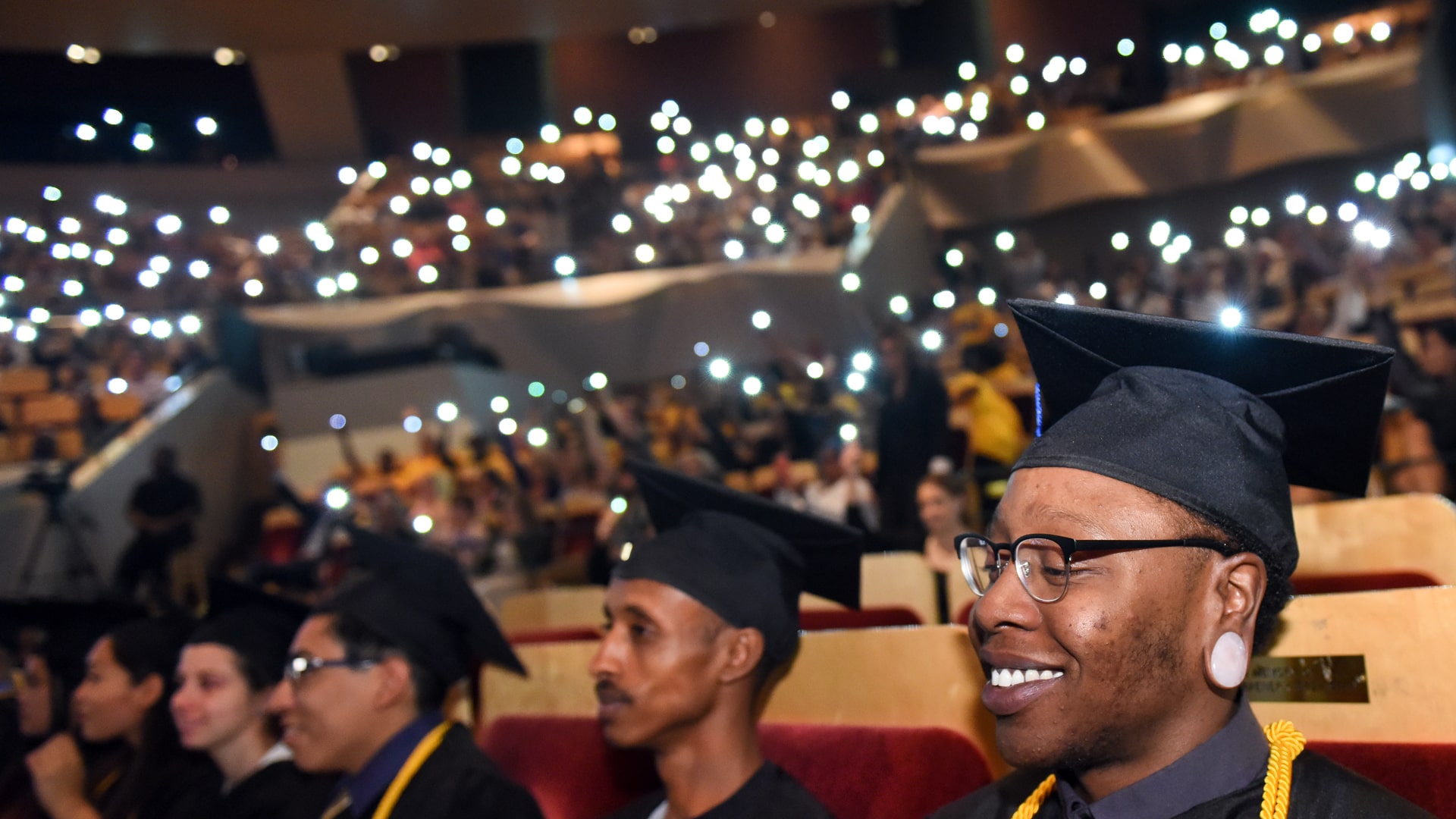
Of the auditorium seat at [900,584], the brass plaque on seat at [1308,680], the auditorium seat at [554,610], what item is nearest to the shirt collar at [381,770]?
the auditorium seat at [554,610]

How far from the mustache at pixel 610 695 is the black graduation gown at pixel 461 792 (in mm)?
451

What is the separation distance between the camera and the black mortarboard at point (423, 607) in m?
3.07

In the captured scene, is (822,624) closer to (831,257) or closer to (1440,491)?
(1440,491)

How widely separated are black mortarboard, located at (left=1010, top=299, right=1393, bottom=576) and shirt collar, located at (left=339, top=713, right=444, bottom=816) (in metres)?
2.06

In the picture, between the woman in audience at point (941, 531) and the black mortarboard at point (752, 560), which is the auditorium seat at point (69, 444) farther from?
the black mortarboard at point (752, 560)

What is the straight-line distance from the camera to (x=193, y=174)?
1809 centimetres

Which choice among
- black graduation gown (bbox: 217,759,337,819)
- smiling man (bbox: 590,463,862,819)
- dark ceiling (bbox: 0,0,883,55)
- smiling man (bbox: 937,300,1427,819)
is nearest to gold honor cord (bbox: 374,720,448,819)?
black graduation gown (bbox: 217,759,337,819)

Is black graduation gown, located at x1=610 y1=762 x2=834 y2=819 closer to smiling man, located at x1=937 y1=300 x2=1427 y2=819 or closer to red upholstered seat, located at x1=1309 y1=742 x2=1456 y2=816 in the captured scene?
smiling man, located at x1=937 y1=300 x2=1427 y2=819

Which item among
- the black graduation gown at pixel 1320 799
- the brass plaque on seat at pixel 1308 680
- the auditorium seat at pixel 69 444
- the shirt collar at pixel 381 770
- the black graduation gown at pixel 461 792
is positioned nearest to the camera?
the black graduation gown at pixel 1320 799

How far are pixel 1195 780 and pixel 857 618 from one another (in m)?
1.62

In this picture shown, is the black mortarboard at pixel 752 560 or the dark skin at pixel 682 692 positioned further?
the black mortarboard at pixel 752 560

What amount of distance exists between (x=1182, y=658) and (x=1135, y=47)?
18437 mm

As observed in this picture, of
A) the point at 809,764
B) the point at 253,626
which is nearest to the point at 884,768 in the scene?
the point at 809,764

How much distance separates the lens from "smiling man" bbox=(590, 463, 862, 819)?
2.34 metres
